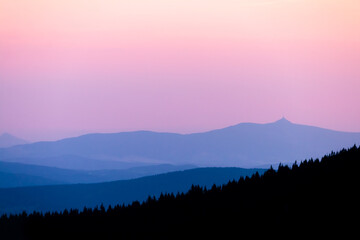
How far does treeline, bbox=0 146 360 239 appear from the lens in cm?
4266

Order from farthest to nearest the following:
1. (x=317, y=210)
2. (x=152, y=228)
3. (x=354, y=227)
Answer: (x=152, y=228) → (x=317, y=210) → (x=354, y=227)

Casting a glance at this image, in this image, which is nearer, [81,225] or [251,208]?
[251,208]

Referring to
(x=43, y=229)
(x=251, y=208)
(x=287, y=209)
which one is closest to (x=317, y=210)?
(x=287, y=209)

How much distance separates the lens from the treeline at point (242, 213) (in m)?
42.7

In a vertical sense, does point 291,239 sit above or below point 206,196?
below

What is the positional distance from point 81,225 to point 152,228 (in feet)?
29.0

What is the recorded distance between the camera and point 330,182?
156ft

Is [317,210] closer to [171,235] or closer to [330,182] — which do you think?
[330,182]

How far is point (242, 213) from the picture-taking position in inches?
1949

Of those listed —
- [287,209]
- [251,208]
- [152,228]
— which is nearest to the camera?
[287,209]

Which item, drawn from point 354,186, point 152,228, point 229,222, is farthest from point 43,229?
point 354,186

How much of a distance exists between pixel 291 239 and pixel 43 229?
2956cm

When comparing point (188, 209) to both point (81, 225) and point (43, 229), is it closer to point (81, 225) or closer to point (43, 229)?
point (81, 225)

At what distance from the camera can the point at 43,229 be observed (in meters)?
63.4
